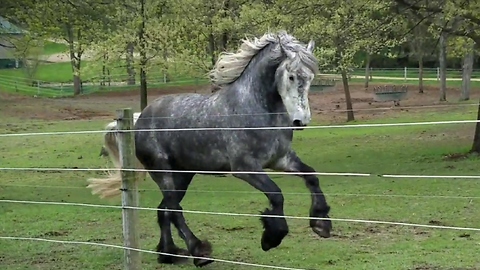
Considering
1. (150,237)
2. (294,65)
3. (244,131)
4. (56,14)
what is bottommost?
(150,237)

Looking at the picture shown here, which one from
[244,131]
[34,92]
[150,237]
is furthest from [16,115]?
[244,131]

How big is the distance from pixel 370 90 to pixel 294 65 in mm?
33307

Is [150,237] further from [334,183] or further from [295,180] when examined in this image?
[334,183]

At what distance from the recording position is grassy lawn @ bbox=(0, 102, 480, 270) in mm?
7379

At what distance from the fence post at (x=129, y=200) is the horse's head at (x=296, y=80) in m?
1.42

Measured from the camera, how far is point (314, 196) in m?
6.43

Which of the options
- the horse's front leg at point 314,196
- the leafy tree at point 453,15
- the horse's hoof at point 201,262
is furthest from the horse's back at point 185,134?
the leafy tree at point 453,15

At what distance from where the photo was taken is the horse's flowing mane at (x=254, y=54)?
6.50 m

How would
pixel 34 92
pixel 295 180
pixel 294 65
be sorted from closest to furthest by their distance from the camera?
pixel 294 65
pixel 295 180
pixel 34 92

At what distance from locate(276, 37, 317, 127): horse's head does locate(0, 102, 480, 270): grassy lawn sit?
826 millimetres

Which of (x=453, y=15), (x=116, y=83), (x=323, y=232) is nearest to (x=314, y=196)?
(x=323, y=232)

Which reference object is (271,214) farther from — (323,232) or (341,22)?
(341,22)

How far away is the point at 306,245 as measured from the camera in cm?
785

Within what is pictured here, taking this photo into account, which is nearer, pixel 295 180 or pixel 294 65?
pixel 294 65
